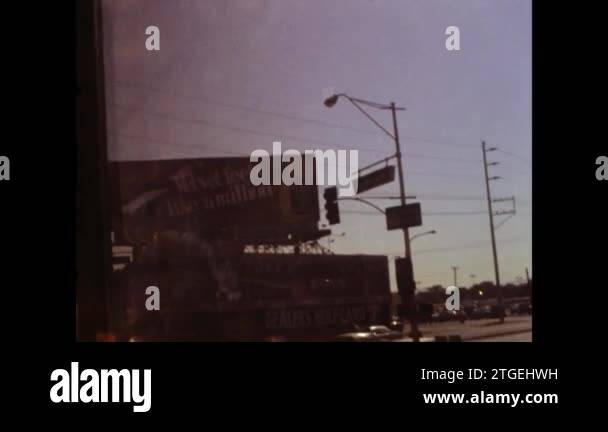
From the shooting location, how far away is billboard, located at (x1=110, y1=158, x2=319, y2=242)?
9.98ft

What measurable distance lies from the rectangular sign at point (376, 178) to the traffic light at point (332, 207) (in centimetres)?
14

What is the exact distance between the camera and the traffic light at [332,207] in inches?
119

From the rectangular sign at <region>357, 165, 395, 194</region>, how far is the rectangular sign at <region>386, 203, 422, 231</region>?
0.16m

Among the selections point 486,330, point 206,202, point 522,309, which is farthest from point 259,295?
point 522,309

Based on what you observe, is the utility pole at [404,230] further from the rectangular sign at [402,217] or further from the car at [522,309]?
the car at [522,309]

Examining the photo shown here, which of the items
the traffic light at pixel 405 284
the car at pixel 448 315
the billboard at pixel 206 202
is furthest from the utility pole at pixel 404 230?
the billboard at pixel 206 202

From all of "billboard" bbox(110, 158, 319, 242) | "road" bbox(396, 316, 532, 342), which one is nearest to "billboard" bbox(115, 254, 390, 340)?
"billboard" bbox(110, 158, 319, 242)

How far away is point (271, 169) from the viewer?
3.10m

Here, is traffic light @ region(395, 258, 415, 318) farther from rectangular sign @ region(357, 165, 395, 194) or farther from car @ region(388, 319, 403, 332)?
rectangular sign @ region(357, 165, 395, 194)

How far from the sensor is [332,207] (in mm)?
3041

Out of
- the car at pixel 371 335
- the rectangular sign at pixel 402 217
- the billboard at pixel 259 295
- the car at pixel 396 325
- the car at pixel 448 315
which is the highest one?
the rectangular sign at pixel 402 217
